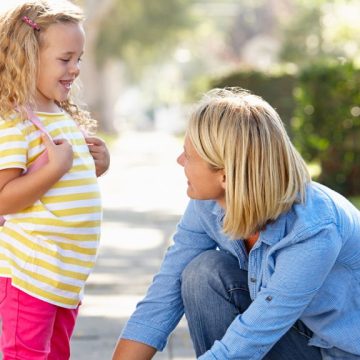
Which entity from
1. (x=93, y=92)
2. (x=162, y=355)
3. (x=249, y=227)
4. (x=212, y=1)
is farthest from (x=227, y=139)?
(x=212, y=1)

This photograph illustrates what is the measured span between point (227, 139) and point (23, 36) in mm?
808

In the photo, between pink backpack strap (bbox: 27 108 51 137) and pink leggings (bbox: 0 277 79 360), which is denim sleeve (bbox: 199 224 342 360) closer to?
pink leggings (bbox: 0 277 79 360)

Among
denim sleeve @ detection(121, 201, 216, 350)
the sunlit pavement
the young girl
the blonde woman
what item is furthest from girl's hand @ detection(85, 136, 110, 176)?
the sunlit pavement

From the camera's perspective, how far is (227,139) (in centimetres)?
295

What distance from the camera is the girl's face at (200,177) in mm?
3051

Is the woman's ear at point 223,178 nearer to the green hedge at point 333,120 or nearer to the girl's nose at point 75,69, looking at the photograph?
the girl's nose at point 75,69

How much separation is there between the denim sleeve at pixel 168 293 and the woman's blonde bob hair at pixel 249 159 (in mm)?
414

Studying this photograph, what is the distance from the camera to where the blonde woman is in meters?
2.95

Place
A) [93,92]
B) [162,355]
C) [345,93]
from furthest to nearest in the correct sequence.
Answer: [93,92]
[345,93]
[162,355]

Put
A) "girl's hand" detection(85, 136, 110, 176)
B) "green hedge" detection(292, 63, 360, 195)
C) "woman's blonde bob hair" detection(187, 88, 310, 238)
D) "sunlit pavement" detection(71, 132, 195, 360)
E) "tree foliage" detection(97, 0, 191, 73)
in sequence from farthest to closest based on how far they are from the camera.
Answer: "tree foliage" detection(97, 0, 191, 73)
"green hedge" detection(292, 63, 360, 195)
"sunlit pavement" detection(71, 132, 195, 360)
"girl's hand" detection(85, 136, 110, 176)
"woman's blonde bob hair" detection(187, 88, 310, 238)

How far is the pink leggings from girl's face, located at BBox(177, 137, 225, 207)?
638 millimetres

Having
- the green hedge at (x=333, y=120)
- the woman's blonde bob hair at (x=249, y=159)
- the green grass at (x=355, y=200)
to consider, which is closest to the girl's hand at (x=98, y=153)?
the woman's blonde bob hair at (x=249, y=159)

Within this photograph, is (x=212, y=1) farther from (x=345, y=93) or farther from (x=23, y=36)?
(x=23, y=36)

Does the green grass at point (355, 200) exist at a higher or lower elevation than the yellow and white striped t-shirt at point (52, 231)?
lower
